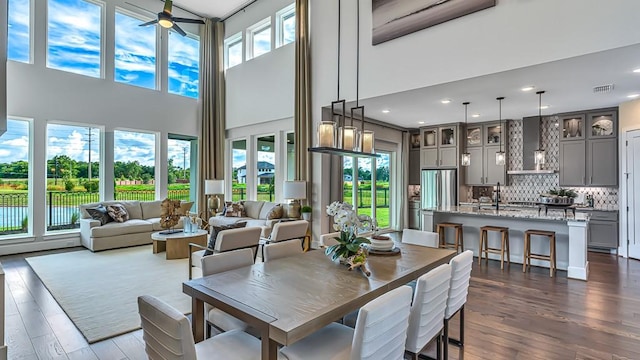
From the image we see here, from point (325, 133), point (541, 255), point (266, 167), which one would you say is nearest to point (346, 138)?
point (325, 133)

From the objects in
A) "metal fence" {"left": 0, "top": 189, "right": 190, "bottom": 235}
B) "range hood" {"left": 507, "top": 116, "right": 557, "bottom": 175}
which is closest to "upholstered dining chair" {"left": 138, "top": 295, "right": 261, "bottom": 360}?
"metal fence" {"left": 0, "top": 189, "right": 190, "bottom": 235}

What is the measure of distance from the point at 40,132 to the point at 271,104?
15.6ft

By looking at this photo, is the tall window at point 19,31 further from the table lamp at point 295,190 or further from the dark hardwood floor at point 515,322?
the table lamp at point 295,190

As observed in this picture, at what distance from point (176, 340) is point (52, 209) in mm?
7309

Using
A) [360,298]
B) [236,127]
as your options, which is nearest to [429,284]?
[360,298]

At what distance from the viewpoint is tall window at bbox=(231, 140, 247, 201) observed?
29.5 feet

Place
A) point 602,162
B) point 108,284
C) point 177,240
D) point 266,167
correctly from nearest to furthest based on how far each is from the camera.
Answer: point 108,284, point 177,240, point 602,162, point 266,167

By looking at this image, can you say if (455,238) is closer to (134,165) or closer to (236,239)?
(236,239)

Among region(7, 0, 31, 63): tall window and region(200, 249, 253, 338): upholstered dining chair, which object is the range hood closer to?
region(200, 249, 253, 338): upholstered dining chair

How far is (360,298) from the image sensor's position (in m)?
1.85

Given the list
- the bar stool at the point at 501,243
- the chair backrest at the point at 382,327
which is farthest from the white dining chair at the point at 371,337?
the bar stool at the point at 501,243

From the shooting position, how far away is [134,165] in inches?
313

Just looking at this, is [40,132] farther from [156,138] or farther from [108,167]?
[156,138]

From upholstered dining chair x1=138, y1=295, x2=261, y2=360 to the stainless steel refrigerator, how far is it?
278 inches
